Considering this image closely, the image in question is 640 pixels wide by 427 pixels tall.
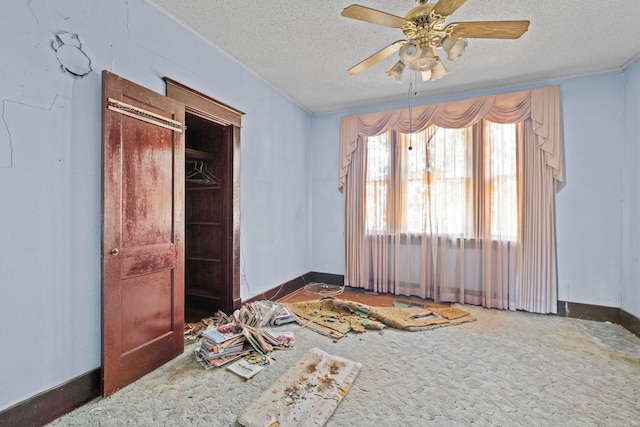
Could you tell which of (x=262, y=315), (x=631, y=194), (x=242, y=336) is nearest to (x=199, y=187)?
(x=262, y=315)

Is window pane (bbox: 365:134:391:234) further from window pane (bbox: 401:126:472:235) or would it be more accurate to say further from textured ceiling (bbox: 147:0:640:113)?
textured ceiling (bbox: 147:0:640:113)

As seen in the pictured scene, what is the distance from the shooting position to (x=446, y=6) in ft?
5.64

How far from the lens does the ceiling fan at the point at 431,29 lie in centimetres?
179

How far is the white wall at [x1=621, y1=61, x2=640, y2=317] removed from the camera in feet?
9.46

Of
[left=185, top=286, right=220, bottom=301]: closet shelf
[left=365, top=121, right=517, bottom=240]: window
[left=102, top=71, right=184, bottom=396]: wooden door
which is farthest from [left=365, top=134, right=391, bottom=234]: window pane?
[left=102, top=71, right=184, bottom=396]: wooden door

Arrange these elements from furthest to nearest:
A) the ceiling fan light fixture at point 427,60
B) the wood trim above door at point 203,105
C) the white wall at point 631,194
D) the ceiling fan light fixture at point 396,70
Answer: the white wall at point 631,194, the wood trim above door at point 203,105, the ceiling fan light fixture at point 396,70, the ceiling fan light fixture at point 427,60

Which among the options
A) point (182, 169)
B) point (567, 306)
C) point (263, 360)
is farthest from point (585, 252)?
point (182, 169)

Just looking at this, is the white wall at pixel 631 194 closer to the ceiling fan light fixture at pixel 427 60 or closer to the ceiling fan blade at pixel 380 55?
the ceiling fan light fixture at pixel 427 60

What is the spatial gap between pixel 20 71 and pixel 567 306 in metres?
5.21

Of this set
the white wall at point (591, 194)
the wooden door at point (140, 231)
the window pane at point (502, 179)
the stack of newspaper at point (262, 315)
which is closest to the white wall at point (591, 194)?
the white wall at point (591, 194)

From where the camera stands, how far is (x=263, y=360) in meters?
2.32

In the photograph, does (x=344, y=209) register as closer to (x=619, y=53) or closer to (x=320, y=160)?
(x=320, y=160)

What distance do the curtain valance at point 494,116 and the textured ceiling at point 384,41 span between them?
0.73 ft

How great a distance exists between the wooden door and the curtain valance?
2.75 metres
